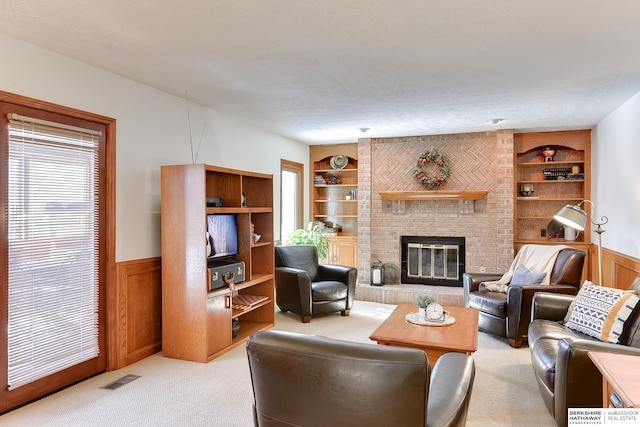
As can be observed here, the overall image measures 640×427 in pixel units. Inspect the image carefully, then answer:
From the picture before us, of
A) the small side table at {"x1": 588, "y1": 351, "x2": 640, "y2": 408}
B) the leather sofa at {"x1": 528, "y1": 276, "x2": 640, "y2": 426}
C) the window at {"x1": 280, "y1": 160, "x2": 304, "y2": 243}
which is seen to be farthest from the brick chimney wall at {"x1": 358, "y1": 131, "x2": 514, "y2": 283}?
the small side table at {"x1": 588, "y1": 351, "x2": 640, "y2": 408}

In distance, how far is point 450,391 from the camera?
1.74 meters

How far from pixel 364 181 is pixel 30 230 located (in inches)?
187

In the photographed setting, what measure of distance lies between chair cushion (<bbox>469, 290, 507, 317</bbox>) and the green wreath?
2.17 metres

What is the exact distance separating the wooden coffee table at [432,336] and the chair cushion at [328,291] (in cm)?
162

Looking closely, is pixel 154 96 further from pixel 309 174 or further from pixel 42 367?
pixel 309 174

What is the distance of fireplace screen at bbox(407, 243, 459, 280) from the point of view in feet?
21.0

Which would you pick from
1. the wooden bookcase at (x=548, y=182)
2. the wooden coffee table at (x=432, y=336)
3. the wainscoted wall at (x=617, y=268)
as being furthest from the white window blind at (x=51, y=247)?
the wooden bookcase at (x=548, y=182)

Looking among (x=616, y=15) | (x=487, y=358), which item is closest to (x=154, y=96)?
(x=616, y=15)

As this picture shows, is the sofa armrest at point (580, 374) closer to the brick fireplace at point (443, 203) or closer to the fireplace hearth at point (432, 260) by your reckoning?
the brick fireplace at point (443, 203)

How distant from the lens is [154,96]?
157 inches

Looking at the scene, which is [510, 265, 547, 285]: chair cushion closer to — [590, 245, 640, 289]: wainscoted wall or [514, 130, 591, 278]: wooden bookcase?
[590, 245, 640, 289]: wainscoted wall

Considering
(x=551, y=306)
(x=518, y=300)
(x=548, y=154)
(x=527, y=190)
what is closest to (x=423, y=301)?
(x=551, y=306)

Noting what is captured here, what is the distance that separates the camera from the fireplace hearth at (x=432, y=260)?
6.37m

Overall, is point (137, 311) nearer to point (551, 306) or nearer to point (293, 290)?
point (293, 290)
